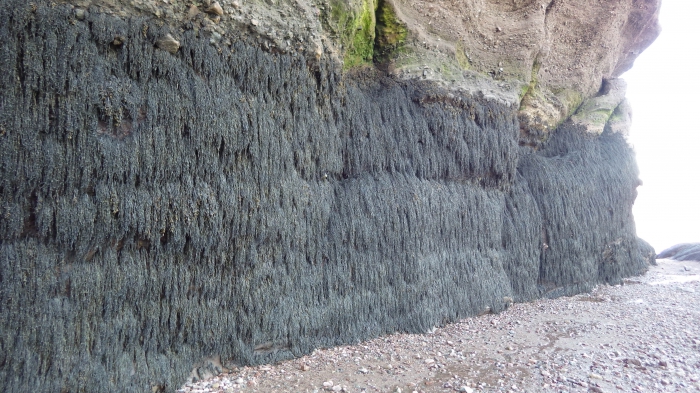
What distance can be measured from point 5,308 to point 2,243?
1.85ft

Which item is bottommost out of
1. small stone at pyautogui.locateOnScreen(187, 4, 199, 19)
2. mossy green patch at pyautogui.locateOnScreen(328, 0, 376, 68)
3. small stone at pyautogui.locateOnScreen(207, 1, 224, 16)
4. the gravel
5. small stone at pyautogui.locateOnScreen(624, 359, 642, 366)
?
the gravel

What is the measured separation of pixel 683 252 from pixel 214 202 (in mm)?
17341

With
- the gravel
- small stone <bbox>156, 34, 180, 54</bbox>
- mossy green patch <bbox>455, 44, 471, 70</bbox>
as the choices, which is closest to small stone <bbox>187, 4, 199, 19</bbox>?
small stone <bbox>156, 34, 180, 54</bbox>

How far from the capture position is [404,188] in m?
6.50

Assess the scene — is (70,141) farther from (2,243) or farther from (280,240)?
(280,240)

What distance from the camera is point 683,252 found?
Result: 1491 centimetres

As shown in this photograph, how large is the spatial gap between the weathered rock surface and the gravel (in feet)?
28.9

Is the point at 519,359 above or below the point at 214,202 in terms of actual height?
below

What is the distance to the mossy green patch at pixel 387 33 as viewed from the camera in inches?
273

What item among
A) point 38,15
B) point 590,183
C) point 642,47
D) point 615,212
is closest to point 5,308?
point 38,15

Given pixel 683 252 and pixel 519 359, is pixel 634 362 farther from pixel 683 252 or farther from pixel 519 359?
pixel 683 252

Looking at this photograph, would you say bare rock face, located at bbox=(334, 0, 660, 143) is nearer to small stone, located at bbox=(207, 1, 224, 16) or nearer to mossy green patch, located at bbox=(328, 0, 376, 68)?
mossy green patch, located at bbox=(328, 0, 376, 68)

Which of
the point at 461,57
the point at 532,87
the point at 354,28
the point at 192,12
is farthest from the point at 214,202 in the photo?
the point at 532,87

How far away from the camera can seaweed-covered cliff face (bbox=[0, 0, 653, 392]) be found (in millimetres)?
3705
